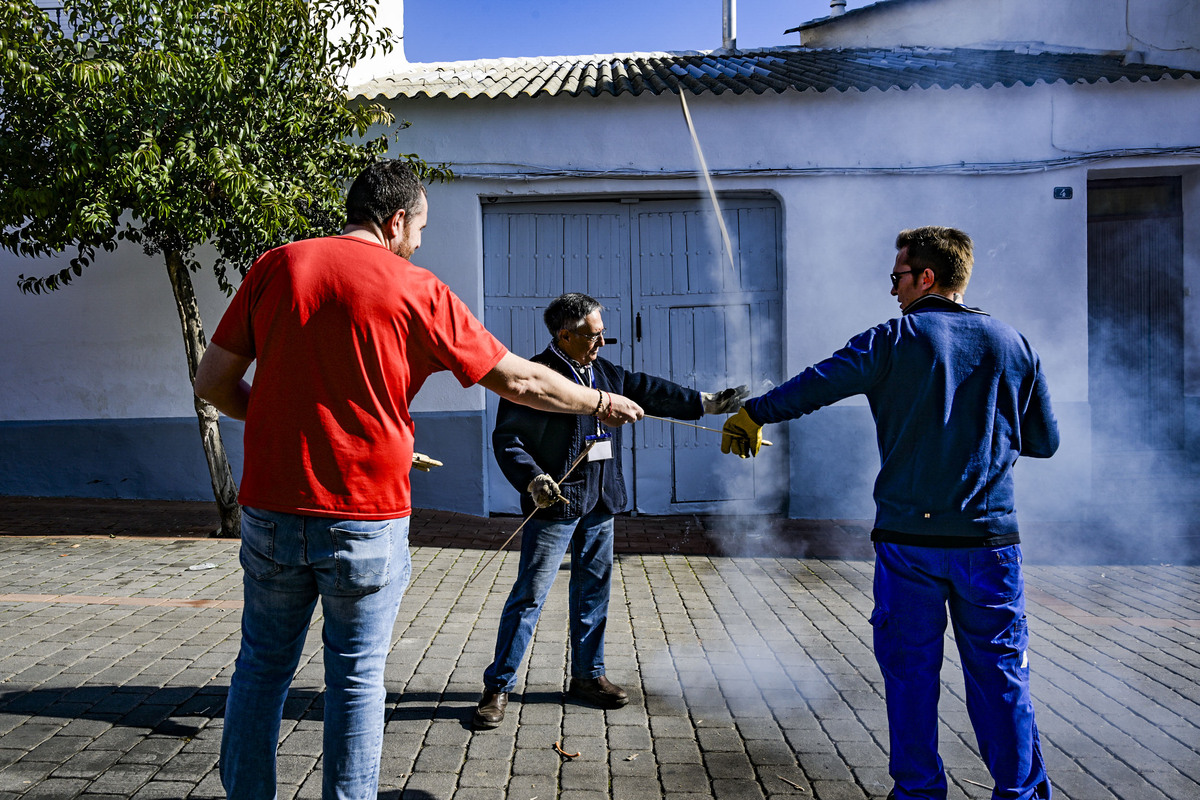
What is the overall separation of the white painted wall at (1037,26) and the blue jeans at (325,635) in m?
10.2

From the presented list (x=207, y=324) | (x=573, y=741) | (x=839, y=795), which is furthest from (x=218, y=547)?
(x=839, y=795)

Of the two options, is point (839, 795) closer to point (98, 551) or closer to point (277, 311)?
point (277, 311)

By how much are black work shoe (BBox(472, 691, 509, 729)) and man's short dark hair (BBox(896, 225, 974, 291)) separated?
7.61 ft

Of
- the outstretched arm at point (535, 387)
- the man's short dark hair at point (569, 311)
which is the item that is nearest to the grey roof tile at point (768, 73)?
the man's short dark hair at point (569, 311)

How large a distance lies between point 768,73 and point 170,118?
219 inches

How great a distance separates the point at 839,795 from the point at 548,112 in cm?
682

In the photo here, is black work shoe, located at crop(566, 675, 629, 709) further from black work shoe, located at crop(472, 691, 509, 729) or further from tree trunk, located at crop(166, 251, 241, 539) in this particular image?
tree trunk, located at crop(166, 251, 241, 539)

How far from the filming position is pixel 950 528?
2.57m

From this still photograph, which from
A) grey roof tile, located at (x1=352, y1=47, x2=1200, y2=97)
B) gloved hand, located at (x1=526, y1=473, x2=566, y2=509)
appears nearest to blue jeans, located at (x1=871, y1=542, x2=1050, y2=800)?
gloved hand, located at (x1=526, y1=473, x2=566, y2=509)

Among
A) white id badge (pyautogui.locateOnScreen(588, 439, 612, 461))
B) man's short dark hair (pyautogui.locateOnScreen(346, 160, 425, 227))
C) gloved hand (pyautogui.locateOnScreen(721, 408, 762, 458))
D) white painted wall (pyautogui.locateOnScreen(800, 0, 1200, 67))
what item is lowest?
white id badge (pyautogui.locateOnScreen(588, 439, 612, 461))

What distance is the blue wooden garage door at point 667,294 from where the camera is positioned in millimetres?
8461

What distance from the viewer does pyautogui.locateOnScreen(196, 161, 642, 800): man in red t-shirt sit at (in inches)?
87.5

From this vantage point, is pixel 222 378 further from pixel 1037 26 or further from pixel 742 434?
pixel 1037 26

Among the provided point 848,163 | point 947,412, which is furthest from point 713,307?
point 947,412
